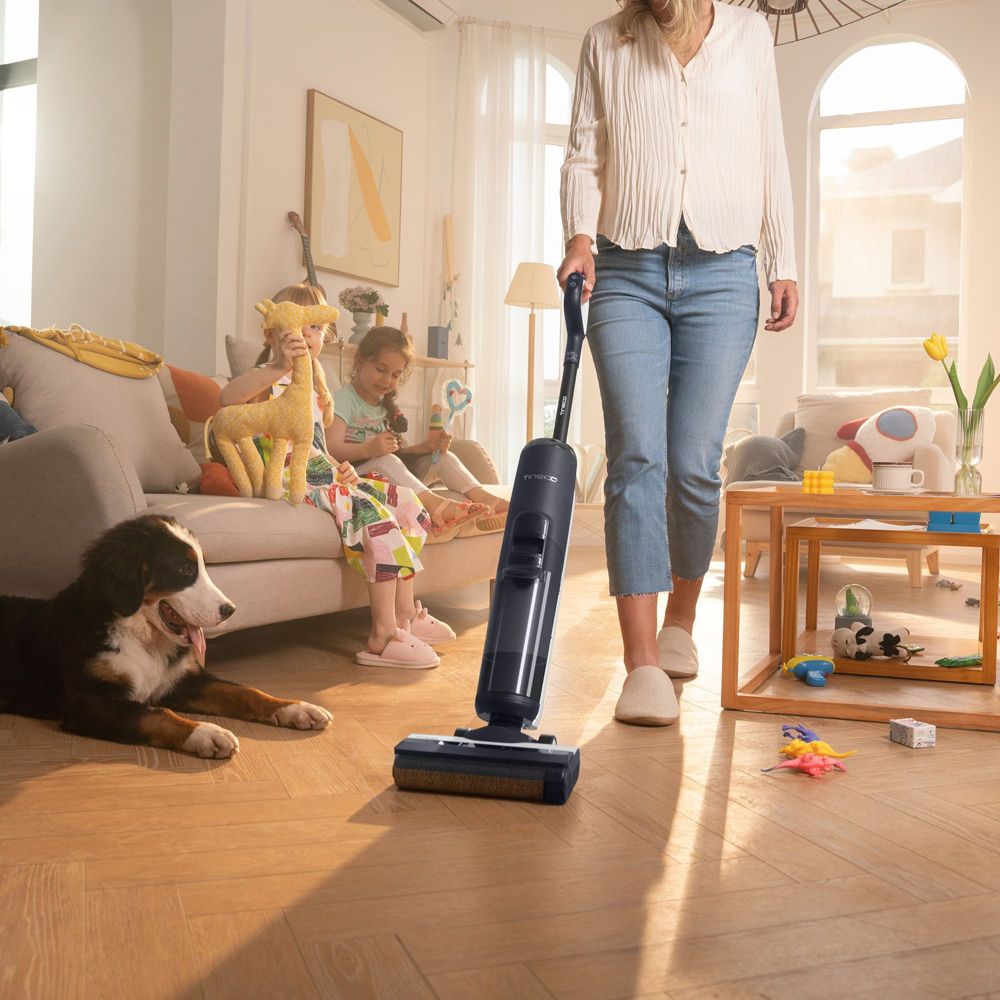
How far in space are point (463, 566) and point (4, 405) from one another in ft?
4.15

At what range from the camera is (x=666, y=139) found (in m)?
1.92

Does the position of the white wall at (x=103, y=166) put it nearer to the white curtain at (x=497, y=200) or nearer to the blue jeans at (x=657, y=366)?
the white curtain at (x=497, y=200)

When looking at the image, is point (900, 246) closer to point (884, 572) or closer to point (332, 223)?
point (884, 572)

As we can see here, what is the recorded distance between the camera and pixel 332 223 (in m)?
4.82

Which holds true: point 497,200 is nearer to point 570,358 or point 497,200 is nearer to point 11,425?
point 11,425

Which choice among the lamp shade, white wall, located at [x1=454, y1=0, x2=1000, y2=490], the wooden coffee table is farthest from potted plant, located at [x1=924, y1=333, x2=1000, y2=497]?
white wall, located at [x1=454, y1=0, x2=1000, y2=490]

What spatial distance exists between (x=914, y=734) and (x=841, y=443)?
327cm

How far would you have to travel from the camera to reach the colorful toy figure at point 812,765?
1562 millimetres

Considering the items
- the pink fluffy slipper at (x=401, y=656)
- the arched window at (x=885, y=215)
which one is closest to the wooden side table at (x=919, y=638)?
the pink fluffy slipper at (x=401, y=656)

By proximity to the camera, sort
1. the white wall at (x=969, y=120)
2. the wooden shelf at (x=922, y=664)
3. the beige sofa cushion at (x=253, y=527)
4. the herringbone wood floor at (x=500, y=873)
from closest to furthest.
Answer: the herringbone wood floor at (x=500, y=873), the beige sofa cushion at (x=253, y=527), the wooden shelf at (x=922, y=664), the white wall at (x=969, y=120)

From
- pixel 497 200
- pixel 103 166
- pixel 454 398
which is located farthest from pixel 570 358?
pixel 497 200

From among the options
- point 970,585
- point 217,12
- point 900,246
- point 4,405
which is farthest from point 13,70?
point 970,585

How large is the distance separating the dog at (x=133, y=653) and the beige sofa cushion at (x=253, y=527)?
0.34 meters

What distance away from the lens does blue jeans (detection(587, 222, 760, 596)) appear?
74.9 inches
